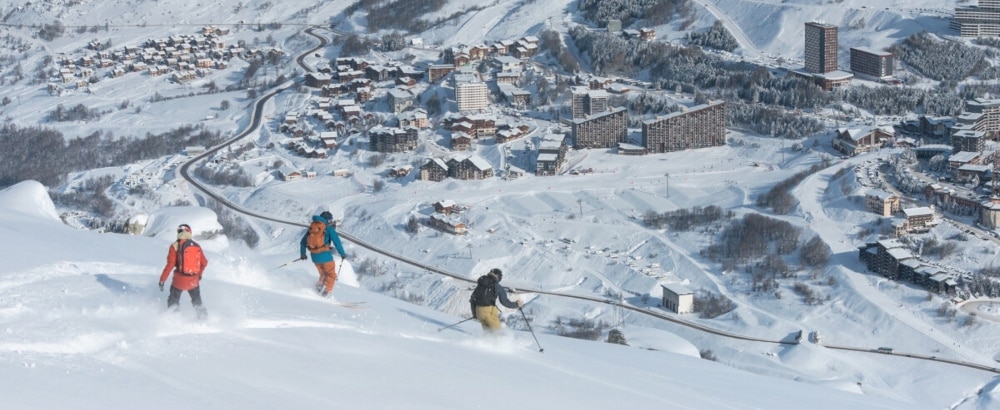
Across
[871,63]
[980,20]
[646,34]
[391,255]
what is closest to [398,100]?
[646,34]

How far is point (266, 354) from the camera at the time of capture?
4480mm

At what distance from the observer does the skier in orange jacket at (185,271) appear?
464 centimetres

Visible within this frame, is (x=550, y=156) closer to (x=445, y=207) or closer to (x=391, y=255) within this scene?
(x=445, y=207)

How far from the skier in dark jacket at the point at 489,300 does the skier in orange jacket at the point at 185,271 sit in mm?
1113

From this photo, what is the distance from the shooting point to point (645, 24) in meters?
29.7

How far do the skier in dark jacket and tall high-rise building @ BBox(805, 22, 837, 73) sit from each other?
20.1 metres

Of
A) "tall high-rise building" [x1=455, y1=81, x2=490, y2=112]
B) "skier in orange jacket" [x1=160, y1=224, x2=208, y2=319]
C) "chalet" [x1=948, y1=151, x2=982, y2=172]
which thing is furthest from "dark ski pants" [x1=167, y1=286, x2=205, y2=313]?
"tall high-rise building" [x1=455, y1=81, x2=490, y2=112]

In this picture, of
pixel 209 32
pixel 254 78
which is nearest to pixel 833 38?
pixel 254 78

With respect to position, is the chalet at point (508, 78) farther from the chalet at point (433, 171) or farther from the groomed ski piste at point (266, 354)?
the groomed ski piste at point (266, 354)

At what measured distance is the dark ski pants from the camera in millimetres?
4672

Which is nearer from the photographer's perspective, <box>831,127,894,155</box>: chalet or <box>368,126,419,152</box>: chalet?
<box>831,127,894,155</box>: chalet

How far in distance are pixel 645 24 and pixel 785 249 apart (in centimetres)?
1530

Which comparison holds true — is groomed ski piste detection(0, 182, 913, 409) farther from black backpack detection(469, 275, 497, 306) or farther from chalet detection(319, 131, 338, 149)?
chalet detection(319, 131, 338, 149)

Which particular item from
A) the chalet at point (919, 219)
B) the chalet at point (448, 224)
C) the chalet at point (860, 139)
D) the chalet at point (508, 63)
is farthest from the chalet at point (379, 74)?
the chalet at point (919, 219)
